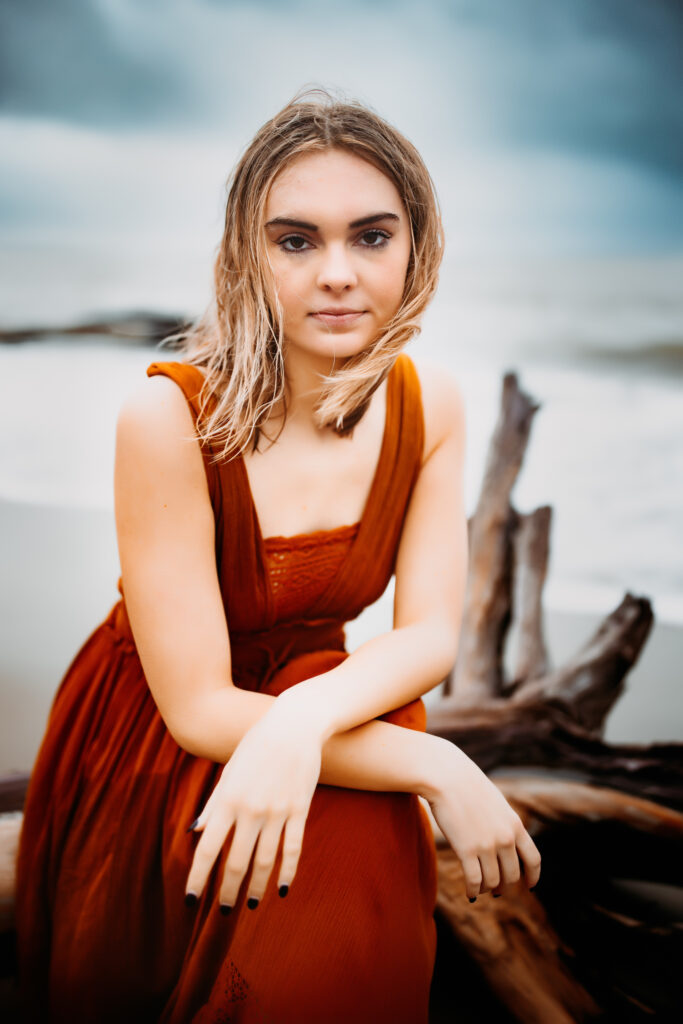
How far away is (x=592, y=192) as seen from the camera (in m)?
1.63

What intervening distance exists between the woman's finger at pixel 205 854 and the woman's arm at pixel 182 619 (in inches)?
5.4

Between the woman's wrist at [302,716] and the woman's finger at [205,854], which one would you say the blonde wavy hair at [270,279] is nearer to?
the woman's wrist at [302,716]

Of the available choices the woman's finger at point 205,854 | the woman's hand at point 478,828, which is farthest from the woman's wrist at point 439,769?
the woman's finger at point 205,854

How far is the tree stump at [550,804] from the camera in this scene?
3.73 feet

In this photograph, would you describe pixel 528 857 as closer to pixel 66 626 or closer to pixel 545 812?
pixel 545 812

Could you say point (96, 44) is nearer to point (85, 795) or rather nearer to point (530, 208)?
point (530, 208)

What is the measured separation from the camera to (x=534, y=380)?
2.07 m

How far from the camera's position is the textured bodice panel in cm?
95

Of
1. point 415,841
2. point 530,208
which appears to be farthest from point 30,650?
point 530,208

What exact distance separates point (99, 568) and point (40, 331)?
58 cm

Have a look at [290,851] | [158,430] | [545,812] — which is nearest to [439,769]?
[290,851]

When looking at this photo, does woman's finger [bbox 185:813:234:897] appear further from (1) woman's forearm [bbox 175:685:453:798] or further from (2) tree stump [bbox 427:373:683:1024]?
(2) tree stump [bbox 427:373:683:1024]

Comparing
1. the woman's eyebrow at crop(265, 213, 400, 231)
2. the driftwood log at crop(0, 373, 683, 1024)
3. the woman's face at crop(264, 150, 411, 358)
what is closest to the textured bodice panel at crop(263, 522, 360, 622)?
the woman's face at crop(264, 150, 411, 358)

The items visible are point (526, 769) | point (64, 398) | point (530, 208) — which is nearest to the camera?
point (526, 769)
